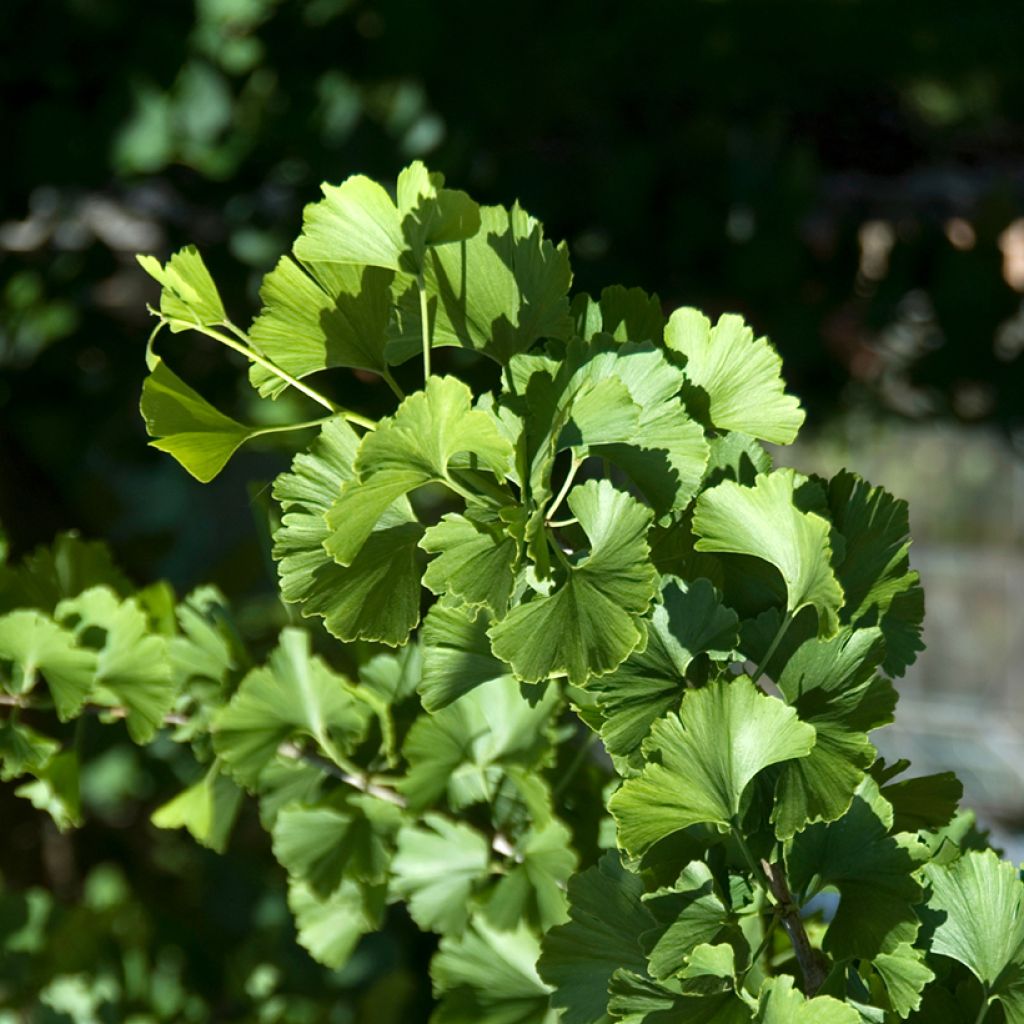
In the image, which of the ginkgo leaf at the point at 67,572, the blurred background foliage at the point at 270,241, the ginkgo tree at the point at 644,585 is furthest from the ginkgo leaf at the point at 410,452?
the blurred background foliage at the point at 270,241

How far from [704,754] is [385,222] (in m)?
0.07

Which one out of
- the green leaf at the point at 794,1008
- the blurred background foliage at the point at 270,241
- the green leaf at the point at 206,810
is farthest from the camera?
the blurred background foliage at the point at 270,241

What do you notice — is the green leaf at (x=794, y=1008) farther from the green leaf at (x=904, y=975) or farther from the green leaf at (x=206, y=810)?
the green leaf at (x=206, y=810)

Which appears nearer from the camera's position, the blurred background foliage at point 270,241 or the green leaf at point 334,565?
the green leaf at point 334,565

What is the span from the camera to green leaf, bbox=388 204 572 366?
0.52 ft

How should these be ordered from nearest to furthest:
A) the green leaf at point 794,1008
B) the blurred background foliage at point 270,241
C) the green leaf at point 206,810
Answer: the green leaf at point 794,1008 → the green leaf at point 206,810 → the blurred background foliage at point 270,241

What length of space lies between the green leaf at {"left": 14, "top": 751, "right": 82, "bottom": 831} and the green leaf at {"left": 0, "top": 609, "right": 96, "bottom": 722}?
2cm

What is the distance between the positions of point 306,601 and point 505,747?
73 millimetres

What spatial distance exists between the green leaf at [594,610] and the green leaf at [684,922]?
33 millimetres

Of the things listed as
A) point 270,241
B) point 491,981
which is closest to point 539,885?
point 491,981

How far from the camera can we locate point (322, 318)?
160 mm

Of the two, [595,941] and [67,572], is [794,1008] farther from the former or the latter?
[67,572]

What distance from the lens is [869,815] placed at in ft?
0.50

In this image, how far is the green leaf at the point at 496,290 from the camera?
0.52ft
